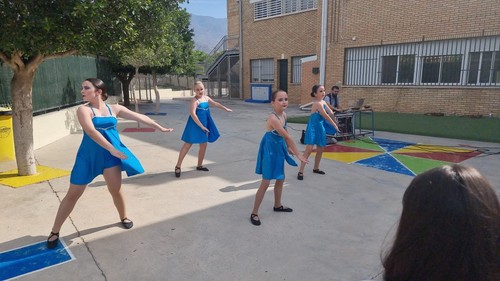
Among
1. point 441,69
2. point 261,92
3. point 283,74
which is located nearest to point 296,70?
point 283,74

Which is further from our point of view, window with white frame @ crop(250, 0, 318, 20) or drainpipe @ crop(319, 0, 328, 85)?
window with white frame @ crop(250, 0, 318, 20)

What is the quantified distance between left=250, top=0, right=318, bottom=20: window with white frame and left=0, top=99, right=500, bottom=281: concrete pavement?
1583cm

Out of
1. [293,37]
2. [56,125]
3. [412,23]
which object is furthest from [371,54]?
[56,125]

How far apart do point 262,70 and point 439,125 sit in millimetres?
14126

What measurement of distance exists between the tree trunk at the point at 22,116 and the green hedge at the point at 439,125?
9249 mm

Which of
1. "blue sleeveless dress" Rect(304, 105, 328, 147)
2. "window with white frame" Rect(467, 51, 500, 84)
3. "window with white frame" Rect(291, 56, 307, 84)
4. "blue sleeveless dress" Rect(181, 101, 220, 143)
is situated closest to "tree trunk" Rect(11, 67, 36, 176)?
"blue sleeveless dress" Rect(181, 101, 220, 143)

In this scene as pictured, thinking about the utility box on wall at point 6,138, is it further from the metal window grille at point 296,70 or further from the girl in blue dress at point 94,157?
the metal window grille at point 296,70

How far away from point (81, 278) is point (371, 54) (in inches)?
615

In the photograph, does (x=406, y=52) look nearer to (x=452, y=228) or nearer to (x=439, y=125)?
(x=439, y=125)

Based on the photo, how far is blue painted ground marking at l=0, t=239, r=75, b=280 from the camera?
3.17m

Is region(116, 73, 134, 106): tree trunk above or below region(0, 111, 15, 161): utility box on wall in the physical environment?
above

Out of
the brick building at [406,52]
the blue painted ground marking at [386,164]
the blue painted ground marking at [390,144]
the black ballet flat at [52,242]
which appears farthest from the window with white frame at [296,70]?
the black ballet flat at [52,242]

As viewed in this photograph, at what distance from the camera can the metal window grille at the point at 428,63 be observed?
1278 centimetres

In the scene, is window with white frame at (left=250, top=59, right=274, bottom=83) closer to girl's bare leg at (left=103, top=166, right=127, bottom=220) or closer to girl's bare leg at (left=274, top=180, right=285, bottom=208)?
girl's bare leg at (left=274, top=180, right=285, bottom=208)
